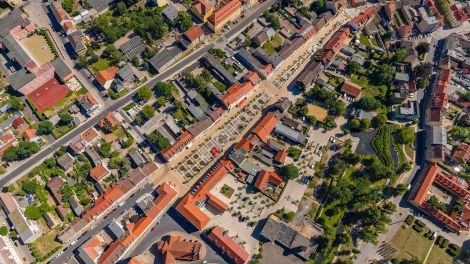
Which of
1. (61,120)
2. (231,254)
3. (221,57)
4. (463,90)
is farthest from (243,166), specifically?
(463,90)

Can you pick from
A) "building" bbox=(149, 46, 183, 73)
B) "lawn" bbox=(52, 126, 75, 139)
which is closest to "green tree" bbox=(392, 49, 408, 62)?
"building" bbox=(149, 46, 183, 73)

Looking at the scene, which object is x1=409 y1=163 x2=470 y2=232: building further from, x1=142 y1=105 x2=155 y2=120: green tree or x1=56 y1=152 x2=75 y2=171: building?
x1=56 y1=152 x2=75 y2=171: building

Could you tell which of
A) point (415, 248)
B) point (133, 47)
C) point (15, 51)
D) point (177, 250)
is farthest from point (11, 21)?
point (415, 248)

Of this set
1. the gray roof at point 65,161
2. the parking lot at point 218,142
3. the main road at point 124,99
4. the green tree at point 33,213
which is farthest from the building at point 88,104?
the parking lot at point 218,142

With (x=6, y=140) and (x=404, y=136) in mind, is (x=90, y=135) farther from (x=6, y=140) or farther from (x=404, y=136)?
(x=404, y=136)

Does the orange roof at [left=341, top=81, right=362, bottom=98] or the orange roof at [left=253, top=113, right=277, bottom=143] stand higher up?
the orange roof at [left=341, top=81, right=362, bottom=98]

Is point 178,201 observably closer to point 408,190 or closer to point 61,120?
point 61,120

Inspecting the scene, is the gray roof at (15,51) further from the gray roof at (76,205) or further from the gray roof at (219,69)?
the gray roof at (219,69)
